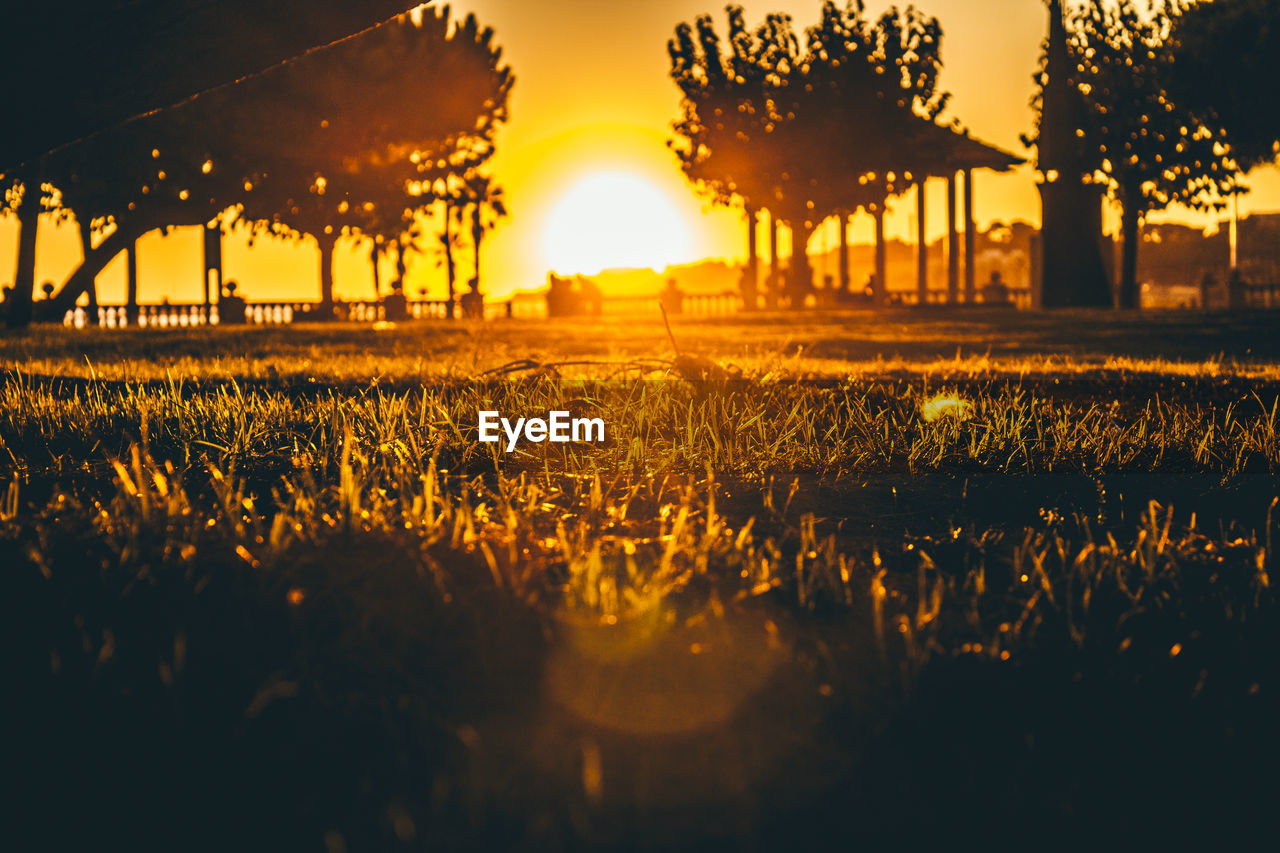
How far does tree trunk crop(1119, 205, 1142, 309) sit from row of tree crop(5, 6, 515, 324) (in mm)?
21464

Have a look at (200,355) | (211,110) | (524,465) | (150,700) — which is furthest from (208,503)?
(211,110)

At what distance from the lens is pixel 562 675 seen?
1.71 meters

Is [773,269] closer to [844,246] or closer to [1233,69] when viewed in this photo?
[844,246]

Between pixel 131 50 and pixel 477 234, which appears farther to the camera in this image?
pixel 477 234

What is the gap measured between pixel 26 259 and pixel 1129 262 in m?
31.1

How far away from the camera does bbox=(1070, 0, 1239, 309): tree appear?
29.4m

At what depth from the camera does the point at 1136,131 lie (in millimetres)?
29703

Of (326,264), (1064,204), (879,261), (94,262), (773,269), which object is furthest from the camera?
(326,264)

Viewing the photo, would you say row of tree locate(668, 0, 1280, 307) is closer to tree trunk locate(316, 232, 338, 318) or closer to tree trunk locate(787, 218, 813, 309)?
tree trunk locate(787, 218, 813, 309)

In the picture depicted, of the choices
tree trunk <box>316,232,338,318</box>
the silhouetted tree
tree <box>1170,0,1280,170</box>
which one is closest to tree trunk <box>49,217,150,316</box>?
tree trunk <box>316,232,338,318</box>

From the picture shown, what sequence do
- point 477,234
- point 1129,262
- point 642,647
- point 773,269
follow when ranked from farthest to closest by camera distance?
point 477,234
point 773,269
point 1129,262
point 642,647

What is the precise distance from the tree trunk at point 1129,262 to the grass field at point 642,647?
100 feet

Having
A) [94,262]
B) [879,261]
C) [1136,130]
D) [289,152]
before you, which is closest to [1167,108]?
[1136,130]

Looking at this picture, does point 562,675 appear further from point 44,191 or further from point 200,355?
point 44,191
